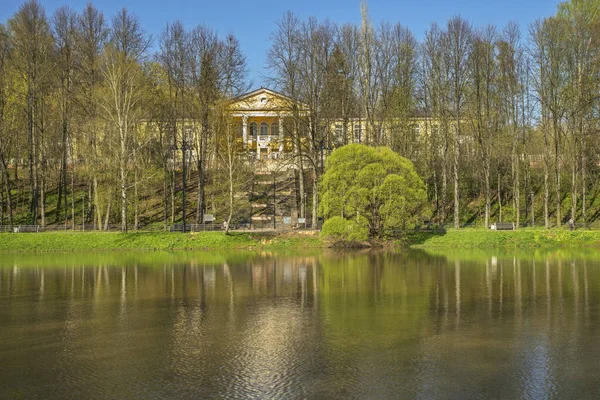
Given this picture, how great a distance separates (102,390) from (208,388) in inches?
77.0

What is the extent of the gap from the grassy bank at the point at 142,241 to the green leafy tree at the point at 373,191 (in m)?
3.39

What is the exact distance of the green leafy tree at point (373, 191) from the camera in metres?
40.8

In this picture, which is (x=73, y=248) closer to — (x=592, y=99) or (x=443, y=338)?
(x=443, y=338)

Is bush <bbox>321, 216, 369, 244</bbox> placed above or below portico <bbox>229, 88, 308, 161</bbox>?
below

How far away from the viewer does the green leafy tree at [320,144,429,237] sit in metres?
40.8

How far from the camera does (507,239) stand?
1633 inches

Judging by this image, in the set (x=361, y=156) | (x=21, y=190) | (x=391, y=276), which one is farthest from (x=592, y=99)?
(x=21, y=190)

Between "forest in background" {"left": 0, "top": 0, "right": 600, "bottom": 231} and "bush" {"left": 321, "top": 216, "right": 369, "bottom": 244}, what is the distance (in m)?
7.71

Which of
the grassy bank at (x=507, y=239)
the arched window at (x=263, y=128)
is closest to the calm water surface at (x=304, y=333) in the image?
the grassy bank at (x=507, y=239)

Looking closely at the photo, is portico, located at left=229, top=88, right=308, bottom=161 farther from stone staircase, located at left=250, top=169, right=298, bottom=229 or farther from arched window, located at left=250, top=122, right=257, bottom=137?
stone staircase, located at left=250, top=169, right=298, bottom=229

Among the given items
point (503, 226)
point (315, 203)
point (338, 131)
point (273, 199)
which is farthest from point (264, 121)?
point (503, 226)

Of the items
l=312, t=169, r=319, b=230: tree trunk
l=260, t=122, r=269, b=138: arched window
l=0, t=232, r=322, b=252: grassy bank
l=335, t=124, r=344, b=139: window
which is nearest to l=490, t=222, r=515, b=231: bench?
l=312, t=169, r=319, b=230: tree trunk

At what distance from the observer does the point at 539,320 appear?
54.8 ft

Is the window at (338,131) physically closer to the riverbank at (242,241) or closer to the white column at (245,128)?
the riverbank at (242,241)
